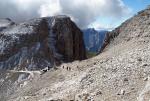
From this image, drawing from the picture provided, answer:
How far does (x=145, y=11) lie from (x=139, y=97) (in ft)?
76.2

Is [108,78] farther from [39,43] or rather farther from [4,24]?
[4,24]

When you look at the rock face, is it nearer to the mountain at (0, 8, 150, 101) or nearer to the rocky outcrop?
the rocky outcrop

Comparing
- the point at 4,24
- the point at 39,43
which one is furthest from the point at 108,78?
the point at 4,24

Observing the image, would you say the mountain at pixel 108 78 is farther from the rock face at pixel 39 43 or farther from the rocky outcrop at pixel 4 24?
the rocky outcrop at pixel 4 24

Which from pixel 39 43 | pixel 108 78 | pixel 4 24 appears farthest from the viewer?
pixel 4 24

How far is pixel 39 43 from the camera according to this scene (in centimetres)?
7669

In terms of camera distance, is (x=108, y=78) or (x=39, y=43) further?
(x=39, y=43)

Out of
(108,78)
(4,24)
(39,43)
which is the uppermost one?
(4,24)

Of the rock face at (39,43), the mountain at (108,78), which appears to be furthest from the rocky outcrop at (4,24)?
the mountain at (108,78)

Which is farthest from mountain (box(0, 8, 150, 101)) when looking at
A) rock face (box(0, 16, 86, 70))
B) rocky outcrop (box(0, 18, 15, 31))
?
rocky outcrop (box(0, 18, 15, 31))

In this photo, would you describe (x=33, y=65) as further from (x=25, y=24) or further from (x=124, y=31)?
(x=124, y=31)

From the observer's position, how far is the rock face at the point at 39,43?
71812mm

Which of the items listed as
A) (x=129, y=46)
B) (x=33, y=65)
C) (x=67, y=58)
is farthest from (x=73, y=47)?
(x=129, y=46)

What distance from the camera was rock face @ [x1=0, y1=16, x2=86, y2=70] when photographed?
7181 cm
